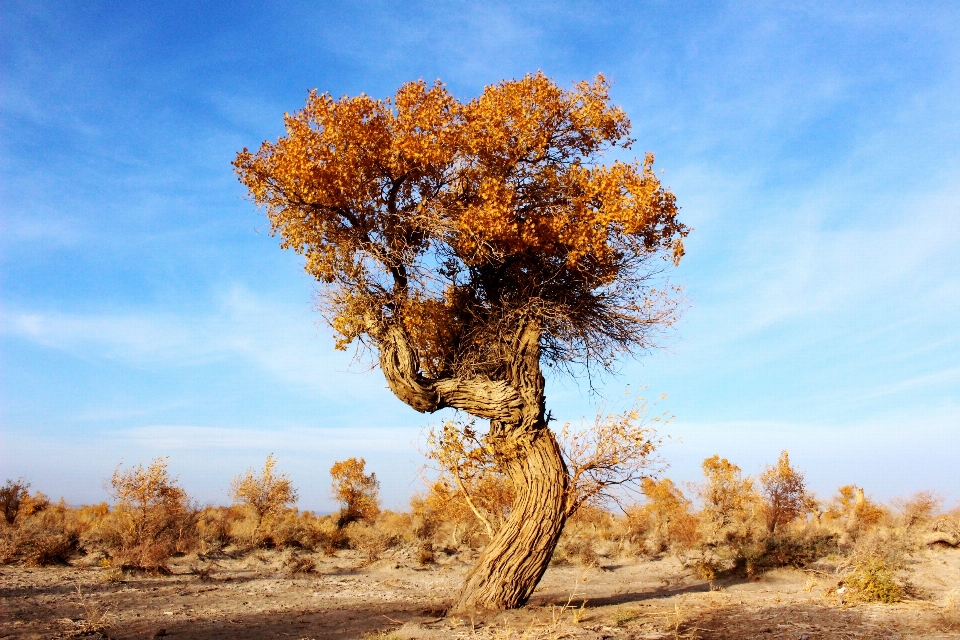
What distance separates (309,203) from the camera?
33.9ft

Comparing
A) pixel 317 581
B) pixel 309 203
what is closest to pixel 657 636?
pixel 309 203

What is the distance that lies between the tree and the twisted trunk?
2 cm

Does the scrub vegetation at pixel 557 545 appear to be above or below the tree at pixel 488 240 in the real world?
below

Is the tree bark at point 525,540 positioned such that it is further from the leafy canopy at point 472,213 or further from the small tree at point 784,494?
the small tree at point 784,494

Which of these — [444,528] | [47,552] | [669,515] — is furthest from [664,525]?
[47,552]

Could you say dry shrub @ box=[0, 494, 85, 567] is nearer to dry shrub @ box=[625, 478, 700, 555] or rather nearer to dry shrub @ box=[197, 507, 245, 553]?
dry shrub @ box=[197, 507, 245, 553]

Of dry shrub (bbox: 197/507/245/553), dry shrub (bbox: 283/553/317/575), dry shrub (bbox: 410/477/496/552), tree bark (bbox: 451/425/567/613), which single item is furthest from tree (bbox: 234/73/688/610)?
dry shrub (bbox: 197/507/245/553)

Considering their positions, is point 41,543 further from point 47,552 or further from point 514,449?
point 514,449

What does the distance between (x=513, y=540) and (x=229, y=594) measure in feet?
22.6

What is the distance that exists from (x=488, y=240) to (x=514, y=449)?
3333 mm

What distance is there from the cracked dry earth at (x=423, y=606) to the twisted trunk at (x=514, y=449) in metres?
0.62

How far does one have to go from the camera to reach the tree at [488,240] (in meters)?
9.81

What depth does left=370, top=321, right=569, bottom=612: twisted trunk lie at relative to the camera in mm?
9766

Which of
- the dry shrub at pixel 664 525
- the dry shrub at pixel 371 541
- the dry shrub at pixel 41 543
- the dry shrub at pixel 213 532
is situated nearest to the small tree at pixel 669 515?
the dry shrub at pixel 664 525
